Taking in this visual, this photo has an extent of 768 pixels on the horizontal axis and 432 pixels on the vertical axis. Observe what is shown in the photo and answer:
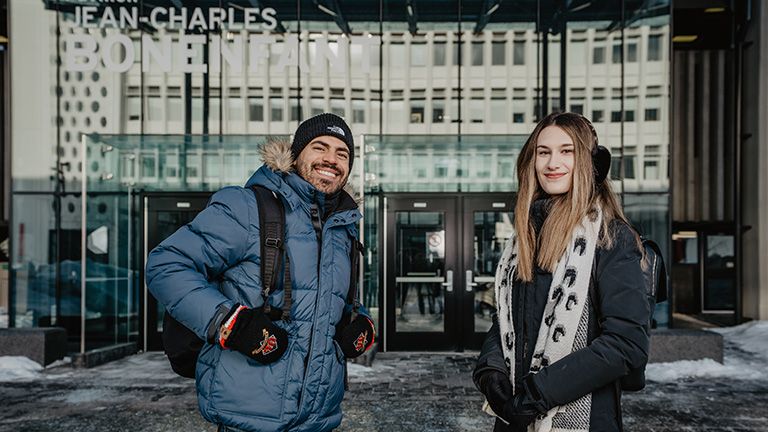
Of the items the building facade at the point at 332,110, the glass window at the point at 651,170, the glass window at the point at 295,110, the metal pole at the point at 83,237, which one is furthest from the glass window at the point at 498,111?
the metal pole at the point at 83,237

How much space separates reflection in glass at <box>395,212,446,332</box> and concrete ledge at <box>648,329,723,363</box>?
10.8ft

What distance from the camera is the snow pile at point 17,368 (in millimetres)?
7689

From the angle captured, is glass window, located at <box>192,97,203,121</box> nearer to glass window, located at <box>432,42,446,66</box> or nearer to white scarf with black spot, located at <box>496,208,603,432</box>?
glass window, located at <box>432,42,446,66</box>

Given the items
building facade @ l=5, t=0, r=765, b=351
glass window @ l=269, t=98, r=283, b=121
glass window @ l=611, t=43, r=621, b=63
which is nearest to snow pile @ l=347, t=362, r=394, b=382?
Result: building facade @ l=5, t=0, r=765, b=351

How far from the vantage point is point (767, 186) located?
12.5 meters

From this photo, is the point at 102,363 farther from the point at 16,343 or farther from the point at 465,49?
the point at 465,49

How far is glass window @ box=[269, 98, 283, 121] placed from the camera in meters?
9.66

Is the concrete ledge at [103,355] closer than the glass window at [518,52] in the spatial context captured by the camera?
Yes

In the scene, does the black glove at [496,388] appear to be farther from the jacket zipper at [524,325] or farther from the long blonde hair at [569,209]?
the long blonde hair at [569,209]

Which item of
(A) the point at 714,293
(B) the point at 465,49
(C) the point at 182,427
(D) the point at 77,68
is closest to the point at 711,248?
(A) the point at 714,293

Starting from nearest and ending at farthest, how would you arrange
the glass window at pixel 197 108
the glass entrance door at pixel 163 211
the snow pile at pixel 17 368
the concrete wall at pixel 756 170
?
Answer: 1. the snow pile at pixel 17 368
2. the glass window at pixel 197 108
3. the glass entrance door at pixel 163 211
4. the concrete wall at pixel 756 170

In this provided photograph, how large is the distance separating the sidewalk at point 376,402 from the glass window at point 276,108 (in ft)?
14.1

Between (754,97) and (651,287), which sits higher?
(754,97)

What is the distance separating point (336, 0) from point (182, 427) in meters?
7.06
